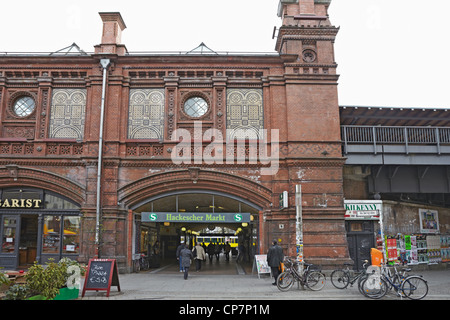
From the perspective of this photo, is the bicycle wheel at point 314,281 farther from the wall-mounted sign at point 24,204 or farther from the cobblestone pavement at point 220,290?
the wall-mounted sign at point 24,204

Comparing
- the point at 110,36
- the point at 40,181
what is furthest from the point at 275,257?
the point at 110,36

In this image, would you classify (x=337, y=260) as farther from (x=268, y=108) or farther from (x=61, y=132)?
(x=61, y=132)

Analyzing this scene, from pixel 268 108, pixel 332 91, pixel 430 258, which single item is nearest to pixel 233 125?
pixel 268 108

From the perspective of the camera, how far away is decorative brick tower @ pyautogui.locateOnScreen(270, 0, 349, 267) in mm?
16766

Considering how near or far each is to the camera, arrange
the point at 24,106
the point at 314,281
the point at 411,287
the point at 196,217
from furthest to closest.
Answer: the point at 24,106 → the point at 196,217 → the point at 314,281 → the point at 411,287

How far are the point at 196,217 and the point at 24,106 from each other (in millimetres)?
9610

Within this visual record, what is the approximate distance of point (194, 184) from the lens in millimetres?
17672

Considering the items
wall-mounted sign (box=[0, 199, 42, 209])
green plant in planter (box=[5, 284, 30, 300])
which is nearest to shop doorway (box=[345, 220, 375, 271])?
green plant in planter (box=[5, 284, 30, 300])

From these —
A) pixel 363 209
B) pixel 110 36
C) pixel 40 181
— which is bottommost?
pixel 363 209

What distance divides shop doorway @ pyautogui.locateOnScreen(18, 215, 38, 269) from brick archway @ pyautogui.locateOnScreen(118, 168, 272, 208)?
17.4 ft

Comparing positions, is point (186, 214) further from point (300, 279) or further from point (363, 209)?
point (363, 209)

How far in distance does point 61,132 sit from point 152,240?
7.00 metres

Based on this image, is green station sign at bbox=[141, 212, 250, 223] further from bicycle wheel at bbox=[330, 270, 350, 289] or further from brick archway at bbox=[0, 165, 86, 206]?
bicycle wheel at bbox=[330, 270, 350, 289]

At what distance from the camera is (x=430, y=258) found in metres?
21.0
